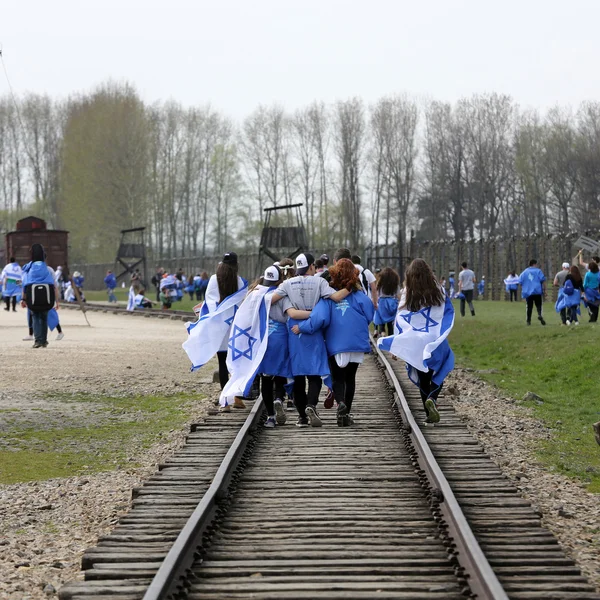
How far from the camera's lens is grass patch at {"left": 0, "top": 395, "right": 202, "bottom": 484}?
10.9m

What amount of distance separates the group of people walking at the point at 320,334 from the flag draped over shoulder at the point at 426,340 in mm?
10

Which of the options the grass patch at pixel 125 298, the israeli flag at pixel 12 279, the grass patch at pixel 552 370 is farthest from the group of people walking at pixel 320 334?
the grass patch at pixel 125 298

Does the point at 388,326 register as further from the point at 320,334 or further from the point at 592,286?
the point at 320,334

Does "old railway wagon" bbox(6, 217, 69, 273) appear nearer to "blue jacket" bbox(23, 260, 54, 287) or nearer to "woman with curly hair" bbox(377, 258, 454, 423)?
"blue jacket" bbox(23, 260, 54, 287)

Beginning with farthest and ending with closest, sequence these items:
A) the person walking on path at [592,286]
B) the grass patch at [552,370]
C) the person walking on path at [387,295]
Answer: the person walking on path at [592,286] → the person walking on path at [387,295] → the grass patch at [552,370]

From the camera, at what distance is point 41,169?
11038 centimetres

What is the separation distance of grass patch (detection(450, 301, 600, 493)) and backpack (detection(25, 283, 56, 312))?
27.4ft

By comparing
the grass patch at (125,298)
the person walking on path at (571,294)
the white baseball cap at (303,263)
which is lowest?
the grass patch at (125,298)

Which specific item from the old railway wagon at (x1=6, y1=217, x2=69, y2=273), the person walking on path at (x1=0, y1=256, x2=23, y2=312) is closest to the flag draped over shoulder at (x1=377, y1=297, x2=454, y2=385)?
the person walking on path at (x1=0, y1=256, x2=23, y2=312)

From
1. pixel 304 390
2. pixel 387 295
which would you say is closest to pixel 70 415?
pixel 304 390

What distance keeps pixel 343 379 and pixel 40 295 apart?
42.0ft

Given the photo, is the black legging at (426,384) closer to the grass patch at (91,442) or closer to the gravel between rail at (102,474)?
the gravel between rail at (102,474)

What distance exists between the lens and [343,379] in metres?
12.5

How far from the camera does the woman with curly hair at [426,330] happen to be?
1242 centimetres
